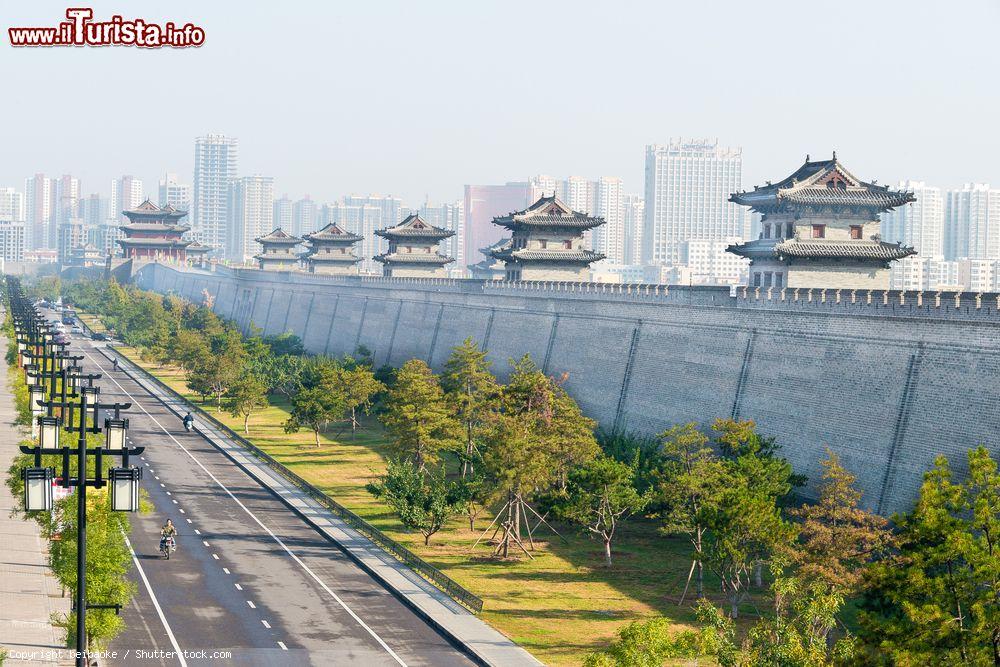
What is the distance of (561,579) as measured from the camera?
3909cm

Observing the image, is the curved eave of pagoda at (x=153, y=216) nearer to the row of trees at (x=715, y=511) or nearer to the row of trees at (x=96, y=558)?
the row of trees at (x=715, y=511)

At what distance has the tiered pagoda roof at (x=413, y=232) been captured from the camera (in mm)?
113875

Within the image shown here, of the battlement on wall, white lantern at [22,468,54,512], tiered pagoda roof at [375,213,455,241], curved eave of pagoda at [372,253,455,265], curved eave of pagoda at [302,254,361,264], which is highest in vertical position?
tiered pagoda roof at [375,213,455,241]

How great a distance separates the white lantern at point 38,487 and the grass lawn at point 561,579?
15023mm

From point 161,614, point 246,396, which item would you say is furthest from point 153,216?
point 161,614

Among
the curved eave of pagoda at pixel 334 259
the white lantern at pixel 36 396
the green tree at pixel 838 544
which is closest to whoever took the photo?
the green tree at pixel 838 544

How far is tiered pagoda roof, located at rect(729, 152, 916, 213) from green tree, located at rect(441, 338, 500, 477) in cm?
1504

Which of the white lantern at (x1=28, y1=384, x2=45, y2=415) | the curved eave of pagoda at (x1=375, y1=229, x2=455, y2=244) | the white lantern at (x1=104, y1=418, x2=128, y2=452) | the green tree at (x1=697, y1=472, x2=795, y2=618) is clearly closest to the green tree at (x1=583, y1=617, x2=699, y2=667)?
the white lantern at (x1=104, y1=418, x2=128, y2=452)

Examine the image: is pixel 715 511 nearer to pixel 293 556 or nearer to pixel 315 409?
pixel 293 556

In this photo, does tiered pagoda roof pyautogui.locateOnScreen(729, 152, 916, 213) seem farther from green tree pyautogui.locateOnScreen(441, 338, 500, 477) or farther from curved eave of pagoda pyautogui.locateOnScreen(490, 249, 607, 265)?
curved eave of pagoda pyautogui.locateOnScreen(490, 249, 607, 265)

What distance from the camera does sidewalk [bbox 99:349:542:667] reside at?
30.9 m

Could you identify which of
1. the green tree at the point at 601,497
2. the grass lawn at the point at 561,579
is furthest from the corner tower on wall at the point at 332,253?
the green tree at the point at 601,497

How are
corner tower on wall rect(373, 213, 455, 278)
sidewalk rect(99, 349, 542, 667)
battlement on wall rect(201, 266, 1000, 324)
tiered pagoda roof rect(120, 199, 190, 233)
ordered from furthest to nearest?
tiered pagoda roof rect(120, 199, 190, 233) → corner tower on wall rect(373, 213, 455, 278) → battlement on wall rect(201, 266, 1000, 324) → sidewalk rect(99, 349, 542, 667)

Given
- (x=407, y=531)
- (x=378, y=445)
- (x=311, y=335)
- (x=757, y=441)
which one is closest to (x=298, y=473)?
(x=378, y=445)
